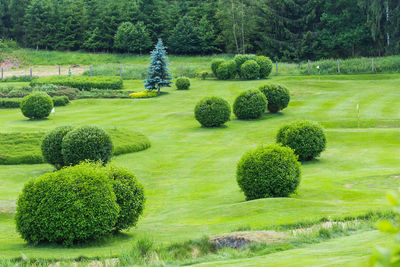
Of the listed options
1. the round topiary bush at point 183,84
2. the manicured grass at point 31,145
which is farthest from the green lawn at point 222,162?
the round topiary bush at point 183,84

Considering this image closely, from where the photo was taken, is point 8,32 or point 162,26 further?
point 8,32

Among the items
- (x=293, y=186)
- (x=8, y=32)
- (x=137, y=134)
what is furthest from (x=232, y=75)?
(x=8, y=32)

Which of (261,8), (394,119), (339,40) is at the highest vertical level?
(261,8)

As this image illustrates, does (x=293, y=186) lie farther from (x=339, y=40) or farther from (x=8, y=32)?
(x=8, y=32)

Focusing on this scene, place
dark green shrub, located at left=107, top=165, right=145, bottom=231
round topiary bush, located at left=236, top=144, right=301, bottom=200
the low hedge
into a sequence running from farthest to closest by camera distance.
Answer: the low hedge → round topiary bush, located at left=236, top=144, right=301, bottom=200 → dark green shrub, located at left=107, top=165, right=145, bottom=231

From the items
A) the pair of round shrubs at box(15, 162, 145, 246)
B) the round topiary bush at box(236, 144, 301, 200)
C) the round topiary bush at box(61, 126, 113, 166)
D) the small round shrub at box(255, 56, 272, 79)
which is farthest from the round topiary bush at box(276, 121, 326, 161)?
the small round shrub at box(255, 56, 272, 79)

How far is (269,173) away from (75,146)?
857cm

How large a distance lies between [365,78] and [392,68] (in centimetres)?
450

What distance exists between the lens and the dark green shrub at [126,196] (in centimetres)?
1100

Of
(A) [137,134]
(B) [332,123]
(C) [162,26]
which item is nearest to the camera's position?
(A) [137,134]

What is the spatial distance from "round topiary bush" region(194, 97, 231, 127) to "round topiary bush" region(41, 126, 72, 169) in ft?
35.5

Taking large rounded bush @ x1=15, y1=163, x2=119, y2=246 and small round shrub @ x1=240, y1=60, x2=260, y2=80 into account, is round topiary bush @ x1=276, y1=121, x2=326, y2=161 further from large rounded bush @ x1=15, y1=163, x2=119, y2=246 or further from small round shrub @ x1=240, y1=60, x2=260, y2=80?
small round shrub @ x1=240, y1=60, x2=260, y2=80

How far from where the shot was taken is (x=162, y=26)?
81.9 meters

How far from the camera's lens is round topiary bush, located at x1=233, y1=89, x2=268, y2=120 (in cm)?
3119
